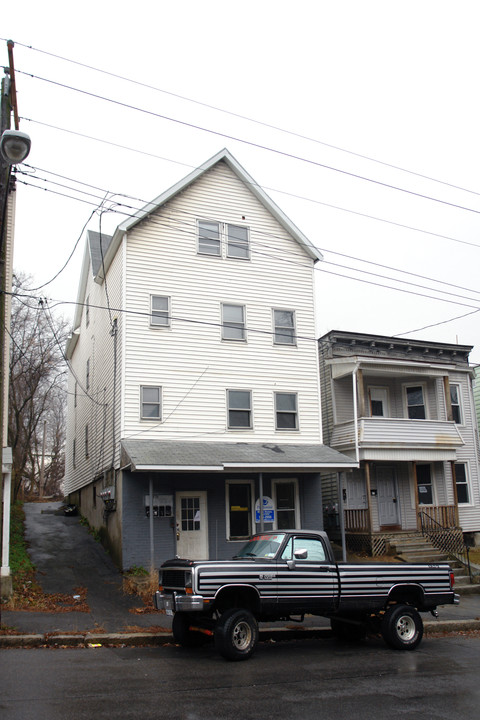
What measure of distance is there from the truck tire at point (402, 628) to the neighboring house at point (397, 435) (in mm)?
10310

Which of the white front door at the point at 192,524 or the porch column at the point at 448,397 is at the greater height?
the porch column at the point at 448,397

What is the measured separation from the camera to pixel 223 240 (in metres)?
21.9

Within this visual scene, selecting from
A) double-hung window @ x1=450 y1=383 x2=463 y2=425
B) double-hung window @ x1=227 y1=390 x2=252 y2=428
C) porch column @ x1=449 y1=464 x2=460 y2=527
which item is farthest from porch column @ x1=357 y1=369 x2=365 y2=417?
double-hung window @ x1=450 y1=383 x2=463 y2=425

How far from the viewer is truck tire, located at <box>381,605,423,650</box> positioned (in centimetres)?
1141

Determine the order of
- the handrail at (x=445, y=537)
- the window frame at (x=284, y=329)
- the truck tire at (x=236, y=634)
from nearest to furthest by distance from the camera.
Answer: the truck tire at (x=236, y=634)
the window frame at (x=284, y=329)
the handrail at (x=445, y=537)

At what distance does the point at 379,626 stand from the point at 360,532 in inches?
428

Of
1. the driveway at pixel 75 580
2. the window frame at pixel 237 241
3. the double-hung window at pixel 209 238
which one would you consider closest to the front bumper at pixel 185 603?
the driveway at pixel 75 580

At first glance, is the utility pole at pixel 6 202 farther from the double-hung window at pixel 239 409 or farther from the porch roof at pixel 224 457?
the double-hung window at pixel 239 409

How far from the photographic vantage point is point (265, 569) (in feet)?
35.0

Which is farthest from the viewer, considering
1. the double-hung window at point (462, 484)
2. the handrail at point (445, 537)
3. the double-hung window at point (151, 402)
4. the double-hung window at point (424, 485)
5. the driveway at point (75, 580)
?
the double-hung window at point (462, 484)

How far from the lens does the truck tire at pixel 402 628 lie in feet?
37.4

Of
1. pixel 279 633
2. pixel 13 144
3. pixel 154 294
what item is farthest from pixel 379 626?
pixel 154 294

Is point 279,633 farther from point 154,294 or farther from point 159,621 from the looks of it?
point 154,294

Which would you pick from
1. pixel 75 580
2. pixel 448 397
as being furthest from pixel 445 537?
pixel 75 580
